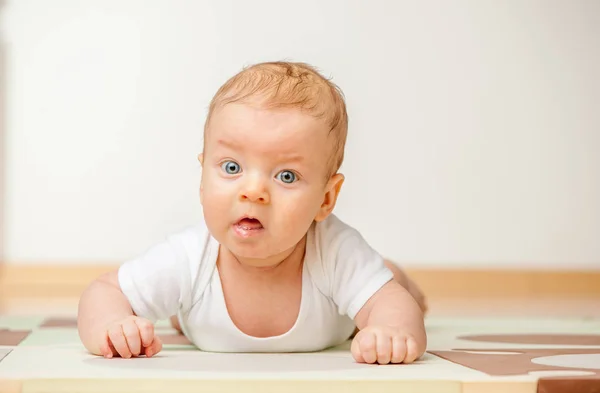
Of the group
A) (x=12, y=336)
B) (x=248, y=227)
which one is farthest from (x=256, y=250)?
(x=12, y=336)

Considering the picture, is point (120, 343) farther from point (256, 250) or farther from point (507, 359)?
point (507, 359)

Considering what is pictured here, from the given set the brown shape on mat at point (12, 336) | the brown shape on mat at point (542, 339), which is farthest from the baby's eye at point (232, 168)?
the brown shape on mat at point (542, 339)

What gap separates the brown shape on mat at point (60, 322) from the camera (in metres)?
1.47

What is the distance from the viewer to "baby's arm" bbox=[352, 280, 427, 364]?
957 millimetres

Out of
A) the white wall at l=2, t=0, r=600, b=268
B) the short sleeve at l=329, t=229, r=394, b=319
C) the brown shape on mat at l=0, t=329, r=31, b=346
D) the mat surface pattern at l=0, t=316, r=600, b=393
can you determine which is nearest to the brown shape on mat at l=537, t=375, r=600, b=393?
the mat surface pattern at l=0, t=316, r=600, b=393

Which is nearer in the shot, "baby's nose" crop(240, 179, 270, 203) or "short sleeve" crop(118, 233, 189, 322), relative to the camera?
"baby's nose" crop(240, 179, 270, 203)

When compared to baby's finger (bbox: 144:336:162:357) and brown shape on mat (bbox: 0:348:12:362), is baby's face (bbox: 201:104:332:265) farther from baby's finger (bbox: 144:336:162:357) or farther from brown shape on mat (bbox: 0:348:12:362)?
brown shape on mat (bbox: 0:348:12:362)

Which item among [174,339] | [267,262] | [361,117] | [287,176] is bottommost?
[174,339]

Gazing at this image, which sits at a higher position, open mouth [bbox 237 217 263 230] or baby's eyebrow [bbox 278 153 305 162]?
baby's eyebrow [bbox 278 153 305 162]

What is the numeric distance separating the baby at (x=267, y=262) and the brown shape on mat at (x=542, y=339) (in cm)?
22

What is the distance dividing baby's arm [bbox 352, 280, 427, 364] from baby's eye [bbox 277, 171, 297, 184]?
19cm

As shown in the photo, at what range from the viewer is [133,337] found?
0.98m

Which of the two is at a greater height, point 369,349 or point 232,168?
point 232,168

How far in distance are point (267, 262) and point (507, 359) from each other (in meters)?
0.32
